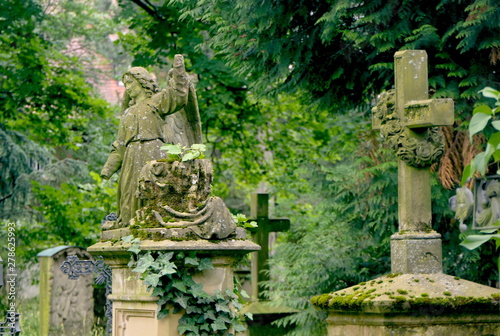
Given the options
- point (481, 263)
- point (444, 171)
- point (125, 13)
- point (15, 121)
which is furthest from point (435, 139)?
point (15, 121)

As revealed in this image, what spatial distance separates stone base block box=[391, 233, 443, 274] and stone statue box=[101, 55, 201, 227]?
1997 millimetres

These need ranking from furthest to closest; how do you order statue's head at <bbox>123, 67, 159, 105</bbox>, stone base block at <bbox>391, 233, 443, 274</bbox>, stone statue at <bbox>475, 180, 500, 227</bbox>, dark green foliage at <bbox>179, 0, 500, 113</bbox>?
dark green foliage at <bbox>179, 0, 500, 113</bbox> < stone statue at <bbox>475, 180, 500, 227</bbox> < statue's head at <bbox>123, 67, 159, 105</bbox> < stone base block at <bbox>391, 233, 443, 274</bbox>

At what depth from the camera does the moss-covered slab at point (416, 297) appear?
20.2 feet

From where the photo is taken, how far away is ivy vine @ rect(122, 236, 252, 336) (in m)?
6.35

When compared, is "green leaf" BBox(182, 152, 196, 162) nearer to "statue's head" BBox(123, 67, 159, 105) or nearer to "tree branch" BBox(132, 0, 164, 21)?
"statue's head" BBox(123, 67, 159, 105)

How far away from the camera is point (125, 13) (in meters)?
18.2

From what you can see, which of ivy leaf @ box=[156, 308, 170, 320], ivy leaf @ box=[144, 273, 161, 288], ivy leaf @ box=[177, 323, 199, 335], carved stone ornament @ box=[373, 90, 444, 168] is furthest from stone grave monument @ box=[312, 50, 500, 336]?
ivy leaf @ box=[144, 273, 161, 288]

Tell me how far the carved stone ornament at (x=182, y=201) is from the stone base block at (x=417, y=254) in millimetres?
1335

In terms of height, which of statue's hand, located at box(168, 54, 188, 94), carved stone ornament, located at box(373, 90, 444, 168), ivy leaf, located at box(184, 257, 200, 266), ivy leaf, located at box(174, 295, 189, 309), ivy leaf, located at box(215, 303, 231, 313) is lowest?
ivy leaf, located at box(215, 303, 231, 313)

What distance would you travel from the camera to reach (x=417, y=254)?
6762 millimetres

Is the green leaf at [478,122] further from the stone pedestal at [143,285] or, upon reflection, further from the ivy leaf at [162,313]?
the ivy leaf at [162,313]

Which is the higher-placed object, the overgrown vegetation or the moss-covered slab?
the overgrown vegetation

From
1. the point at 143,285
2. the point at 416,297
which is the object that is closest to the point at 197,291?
the point at 143,285

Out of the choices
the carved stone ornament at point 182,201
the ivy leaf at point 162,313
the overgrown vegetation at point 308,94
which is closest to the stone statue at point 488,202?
the overgrown vegetation at point 308,94
